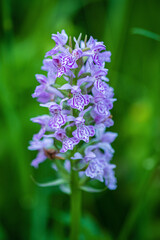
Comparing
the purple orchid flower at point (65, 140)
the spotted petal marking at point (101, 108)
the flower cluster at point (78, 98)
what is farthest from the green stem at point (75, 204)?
the spotted petal marking at point (101, 108)

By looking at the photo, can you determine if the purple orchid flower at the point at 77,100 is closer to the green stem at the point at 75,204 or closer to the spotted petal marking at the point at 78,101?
the spotted petal marking at the point at 78,101

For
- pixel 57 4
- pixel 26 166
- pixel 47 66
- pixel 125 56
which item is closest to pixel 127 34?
pixel 125 56

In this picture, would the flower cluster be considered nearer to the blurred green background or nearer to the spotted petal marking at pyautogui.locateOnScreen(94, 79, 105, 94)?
the spotted petal marking at pyautogui.locateOnScreen(94, 79, 105, 94)

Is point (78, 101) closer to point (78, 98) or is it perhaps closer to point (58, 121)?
point (78, 98)

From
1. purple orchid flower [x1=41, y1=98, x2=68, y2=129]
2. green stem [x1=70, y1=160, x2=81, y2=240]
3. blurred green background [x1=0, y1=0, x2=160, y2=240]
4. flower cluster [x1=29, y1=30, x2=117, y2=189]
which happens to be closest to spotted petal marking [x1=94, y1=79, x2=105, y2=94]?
flower cluster [x1=29, y1=30, x2=117, y2=189]

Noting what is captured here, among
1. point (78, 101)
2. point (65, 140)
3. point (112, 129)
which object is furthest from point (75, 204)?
point (112, 129)

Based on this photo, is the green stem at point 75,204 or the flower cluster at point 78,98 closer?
the flower cluster at point 78,98

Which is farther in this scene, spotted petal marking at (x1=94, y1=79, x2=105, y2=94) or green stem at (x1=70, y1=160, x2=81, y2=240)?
green stem at (x1=70, y1=160, x2=81, y2=240)
